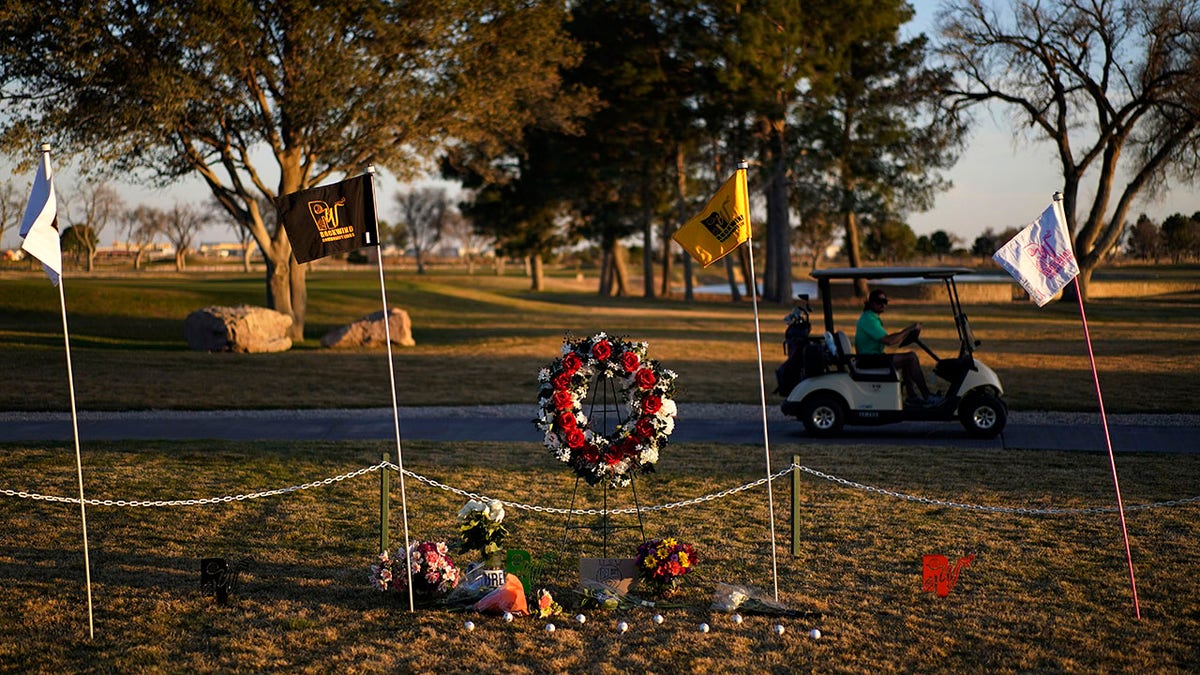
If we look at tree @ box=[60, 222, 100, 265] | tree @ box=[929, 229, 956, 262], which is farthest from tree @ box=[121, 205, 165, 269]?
tree @ box=[929, 229, 956, 262]

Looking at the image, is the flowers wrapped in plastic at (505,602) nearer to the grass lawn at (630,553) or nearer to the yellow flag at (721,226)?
the grass lawn at (630,553)

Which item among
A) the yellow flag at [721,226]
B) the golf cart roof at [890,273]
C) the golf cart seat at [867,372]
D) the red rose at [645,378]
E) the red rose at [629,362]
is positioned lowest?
the golf cart seat at [867,372]

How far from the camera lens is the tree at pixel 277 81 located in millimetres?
24047

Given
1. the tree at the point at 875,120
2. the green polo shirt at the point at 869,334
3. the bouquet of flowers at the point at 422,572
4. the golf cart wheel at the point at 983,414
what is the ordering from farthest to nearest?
the tree at the point at 875,120, the golf cart wheel at the point at 983,414, the green polo shirt at the point at 869,334, the bouquet of flowers at the point at 422,572

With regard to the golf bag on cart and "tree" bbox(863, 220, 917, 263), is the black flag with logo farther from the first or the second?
"tree" bbox(863, 220, 917, 263)

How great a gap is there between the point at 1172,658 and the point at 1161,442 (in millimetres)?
7819

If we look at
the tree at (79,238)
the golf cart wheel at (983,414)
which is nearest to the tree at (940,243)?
the tree at (79,238)

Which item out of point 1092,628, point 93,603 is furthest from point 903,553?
point 93,603

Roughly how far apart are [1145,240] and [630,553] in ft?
186

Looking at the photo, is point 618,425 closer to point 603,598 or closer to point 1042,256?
point 603,598

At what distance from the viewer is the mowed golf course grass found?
21.0 feet

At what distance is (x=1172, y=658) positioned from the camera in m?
6.19

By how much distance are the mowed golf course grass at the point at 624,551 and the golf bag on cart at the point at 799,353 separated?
43.6 inches

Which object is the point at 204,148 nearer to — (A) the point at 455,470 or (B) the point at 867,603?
(A) the point at 455,470
